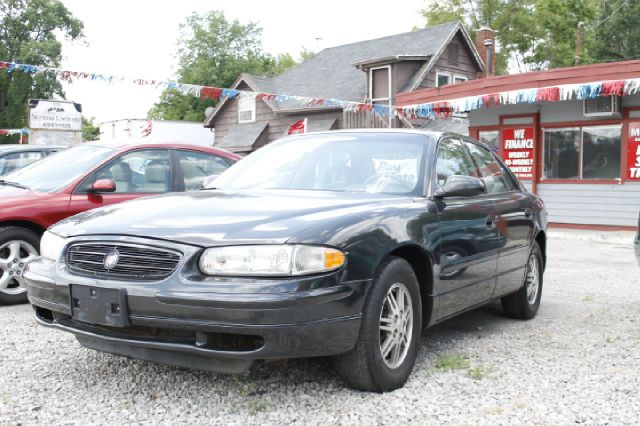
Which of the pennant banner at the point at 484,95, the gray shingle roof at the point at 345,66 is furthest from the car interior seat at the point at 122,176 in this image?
the gray shingle roof at the point at 345,66

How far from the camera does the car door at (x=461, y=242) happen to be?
13.6 feet

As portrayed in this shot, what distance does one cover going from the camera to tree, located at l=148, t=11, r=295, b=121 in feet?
168

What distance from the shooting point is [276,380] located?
12.5 feet

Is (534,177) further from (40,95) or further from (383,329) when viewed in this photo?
(40,95)

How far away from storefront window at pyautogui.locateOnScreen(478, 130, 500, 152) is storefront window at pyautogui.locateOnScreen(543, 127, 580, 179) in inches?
48.2

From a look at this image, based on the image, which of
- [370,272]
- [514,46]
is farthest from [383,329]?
[514,46]

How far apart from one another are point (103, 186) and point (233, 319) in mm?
3384

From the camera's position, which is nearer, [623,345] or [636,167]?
[623,345]

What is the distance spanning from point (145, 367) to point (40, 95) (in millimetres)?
43920

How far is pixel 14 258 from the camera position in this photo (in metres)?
5.86

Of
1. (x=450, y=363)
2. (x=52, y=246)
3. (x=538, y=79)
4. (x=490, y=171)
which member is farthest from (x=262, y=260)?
(x=538, y=79)

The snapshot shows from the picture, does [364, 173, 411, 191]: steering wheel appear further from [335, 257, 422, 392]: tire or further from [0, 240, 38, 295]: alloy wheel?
[0, 240, 38, 295]: alloy wheel

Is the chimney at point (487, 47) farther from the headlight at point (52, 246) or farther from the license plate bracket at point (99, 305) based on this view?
the license plate bracket at point (99, 305)

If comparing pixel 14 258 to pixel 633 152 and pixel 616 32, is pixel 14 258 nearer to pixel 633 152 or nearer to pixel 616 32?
pixel 633 152
